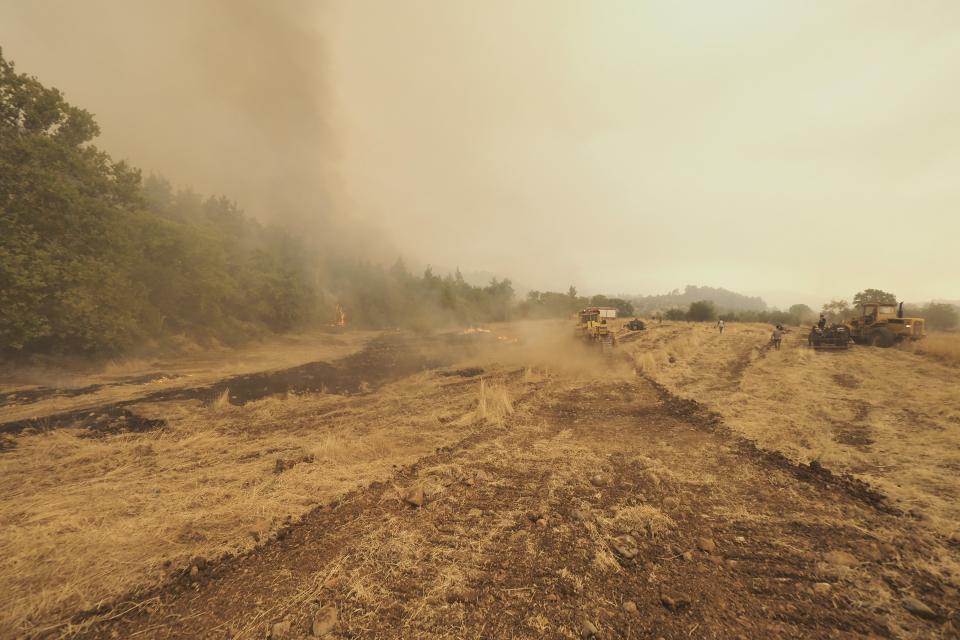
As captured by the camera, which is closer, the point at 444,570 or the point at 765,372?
the point at 444,570

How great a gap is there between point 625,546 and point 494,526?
1603 mm

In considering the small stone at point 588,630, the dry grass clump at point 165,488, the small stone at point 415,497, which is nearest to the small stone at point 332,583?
the dry grass clump at point 165,488

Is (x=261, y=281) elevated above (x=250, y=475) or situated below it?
above

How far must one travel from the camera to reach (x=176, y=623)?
3.12m

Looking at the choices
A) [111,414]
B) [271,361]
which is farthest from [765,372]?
[271,361]

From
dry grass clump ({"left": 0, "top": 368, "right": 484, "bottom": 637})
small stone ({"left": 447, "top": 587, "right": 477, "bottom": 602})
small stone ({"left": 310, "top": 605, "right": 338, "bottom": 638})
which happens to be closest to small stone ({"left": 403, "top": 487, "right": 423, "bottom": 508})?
dry grass clump ({"left": 0, "top": 368, "right": 484, "bottom": 637})

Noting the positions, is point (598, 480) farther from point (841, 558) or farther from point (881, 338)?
point (881, 338)

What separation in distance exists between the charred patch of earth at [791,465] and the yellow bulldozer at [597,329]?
10694 millimetres

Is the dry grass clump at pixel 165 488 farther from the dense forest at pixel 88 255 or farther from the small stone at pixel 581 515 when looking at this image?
the dense forest at pixel 88 255

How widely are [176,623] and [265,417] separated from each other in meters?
7.65

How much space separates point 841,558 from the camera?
3633 mm

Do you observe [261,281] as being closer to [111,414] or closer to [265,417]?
[111,414]

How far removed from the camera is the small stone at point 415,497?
16.3 ft

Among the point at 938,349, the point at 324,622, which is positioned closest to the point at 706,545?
the point at 324,622
